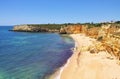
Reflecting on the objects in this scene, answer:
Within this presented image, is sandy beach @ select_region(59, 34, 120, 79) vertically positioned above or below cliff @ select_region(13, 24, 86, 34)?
above

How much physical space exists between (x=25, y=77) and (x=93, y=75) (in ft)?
29.3

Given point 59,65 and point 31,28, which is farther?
point 31,28

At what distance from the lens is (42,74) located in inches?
1137

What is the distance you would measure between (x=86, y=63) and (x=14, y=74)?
11608 millimetres

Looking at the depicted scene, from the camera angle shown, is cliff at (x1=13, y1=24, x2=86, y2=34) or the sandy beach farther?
cliff at (x1=13, y1=24, x2=86, y2=34)

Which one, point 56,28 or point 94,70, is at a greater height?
point 94,70

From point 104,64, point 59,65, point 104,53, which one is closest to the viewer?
point 104,64

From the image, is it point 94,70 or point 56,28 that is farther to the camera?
point 56,28

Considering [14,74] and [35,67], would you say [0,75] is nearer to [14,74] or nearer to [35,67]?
[14,74]

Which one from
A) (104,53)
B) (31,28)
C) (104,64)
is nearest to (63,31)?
(31,28)

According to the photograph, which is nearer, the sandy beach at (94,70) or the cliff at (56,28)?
the sandy beach at (94,70)

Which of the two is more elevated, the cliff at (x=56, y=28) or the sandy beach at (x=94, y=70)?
the sandy beach at (x=94, y=70)

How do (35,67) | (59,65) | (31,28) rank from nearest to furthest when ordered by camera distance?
(35,67) < (59,65) < (31,28)

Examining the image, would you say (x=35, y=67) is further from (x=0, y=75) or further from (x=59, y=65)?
(x=0, y=75)
